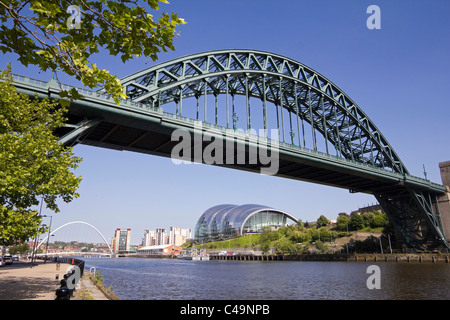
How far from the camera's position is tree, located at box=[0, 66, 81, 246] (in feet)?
44.3

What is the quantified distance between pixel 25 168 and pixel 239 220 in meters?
162

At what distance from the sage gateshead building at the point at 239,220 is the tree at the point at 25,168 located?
509 ft

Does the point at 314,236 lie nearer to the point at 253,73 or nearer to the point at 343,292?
the point at 253,73

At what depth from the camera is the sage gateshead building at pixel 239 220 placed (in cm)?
17212

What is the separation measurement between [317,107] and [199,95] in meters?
25.1

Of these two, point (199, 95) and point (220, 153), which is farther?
point (199, 95)

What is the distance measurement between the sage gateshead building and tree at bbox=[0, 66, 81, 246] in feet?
509

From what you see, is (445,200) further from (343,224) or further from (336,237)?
(343,224)

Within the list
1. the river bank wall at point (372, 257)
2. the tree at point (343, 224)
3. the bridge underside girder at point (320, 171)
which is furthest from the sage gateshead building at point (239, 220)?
the bridge underside girder at point (320, 171)

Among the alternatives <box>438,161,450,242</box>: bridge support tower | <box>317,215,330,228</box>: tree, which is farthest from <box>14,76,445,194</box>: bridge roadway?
<box>317,215,330,228</box>: tree

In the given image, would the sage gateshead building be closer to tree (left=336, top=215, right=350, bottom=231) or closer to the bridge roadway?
tree (left=336, top=215, right=350, bottom=231)

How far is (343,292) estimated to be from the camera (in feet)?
78.6

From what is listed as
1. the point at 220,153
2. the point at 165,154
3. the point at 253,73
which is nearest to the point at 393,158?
the point at 253,73

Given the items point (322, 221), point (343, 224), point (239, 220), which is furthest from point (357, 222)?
point (239, 220)
